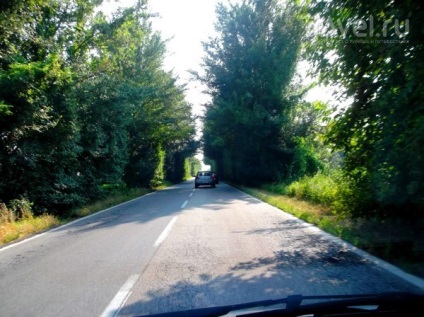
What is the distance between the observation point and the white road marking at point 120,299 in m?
4.09

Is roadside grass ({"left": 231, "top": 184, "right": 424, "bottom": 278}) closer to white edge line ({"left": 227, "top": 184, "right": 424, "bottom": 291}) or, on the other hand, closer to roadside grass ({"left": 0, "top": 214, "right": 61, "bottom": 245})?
white edge line ({"left": 227, "top": 184, "right": 424, "bottom": 291})

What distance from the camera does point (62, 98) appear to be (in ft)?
45.1

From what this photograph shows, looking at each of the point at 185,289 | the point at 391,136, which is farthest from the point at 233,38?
the point at 185,289

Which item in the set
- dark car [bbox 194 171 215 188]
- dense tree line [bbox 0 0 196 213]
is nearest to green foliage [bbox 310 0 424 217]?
dense tree line [bbox 0 0 196 213]

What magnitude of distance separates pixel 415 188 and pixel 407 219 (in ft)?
8.23

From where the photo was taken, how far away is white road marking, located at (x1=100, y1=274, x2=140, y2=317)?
4090mm

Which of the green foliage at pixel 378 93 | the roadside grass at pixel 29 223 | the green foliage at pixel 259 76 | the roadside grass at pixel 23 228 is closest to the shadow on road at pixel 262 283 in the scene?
the green foliage at pixel 378 93

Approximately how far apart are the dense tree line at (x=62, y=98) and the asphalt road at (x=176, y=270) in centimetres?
425

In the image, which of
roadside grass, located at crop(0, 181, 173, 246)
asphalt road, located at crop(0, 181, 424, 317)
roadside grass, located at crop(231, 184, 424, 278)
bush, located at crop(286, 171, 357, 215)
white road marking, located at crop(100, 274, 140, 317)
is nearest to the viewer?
white road marking, located at crop(100, 274, 140, 317)

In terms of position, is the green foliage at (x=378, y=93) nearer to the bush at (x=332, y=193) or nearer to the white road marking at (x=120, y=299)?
the bush at (x=332, y=193)

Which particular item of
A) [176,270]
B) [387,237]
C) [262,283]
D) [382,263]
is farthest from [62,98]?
[382,263]

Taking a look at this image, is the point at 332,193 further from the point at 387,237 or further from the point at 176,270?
the point at 176,270

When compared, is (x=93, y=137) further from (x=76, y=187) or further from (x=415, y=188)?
(x=415, y=188)

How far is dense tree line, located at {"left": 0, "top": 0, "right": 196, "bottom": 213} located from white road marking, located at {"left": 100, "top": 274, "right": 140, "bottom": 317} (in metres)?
7.22
